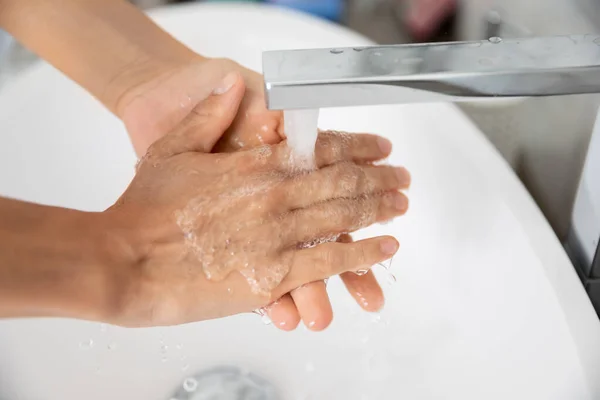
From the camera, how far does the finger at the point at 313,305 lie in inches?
24.2

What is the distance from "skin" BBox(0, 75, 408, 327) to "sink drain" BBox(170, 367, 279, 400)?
164 millimetres

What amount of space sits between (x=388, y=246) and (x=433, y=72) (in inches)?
9.5

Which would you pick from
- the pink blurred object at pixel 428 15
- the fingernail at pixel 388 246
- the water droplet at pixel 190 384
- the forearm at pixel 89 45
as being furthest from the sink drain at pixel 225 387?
the pink blurred object at pixel 428 15

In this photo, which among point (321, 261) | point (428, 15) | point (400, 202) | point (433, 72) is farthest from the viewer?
point (428, 15)

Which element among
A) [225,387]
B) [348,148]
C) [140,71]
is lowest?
[225,387]

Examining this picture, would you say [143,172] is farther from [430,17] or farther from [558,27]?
[430,17]

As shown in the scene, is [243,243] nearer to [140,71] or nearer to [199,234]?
[199,234]

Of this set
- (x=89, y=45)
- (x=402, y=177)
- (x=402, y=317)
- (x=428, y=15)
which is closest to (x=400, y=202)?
(x=402, y=177)

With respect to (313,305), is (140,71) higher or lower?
higher

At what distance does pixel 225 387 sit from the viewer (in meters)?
0.74

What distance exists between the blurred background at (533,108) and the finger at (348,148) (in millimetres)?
107

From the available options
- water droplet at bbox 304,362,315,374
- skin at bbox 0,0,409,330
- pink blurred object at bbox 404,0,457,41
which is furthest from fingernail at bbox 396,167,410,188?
pink blurred object at bbox 404,0,457,41

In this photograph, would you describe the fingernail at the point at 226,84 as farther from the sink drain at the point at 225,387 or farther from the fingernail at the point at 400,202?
the sink drain at the point at 225,387

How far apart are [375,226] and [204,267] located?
285 mm
